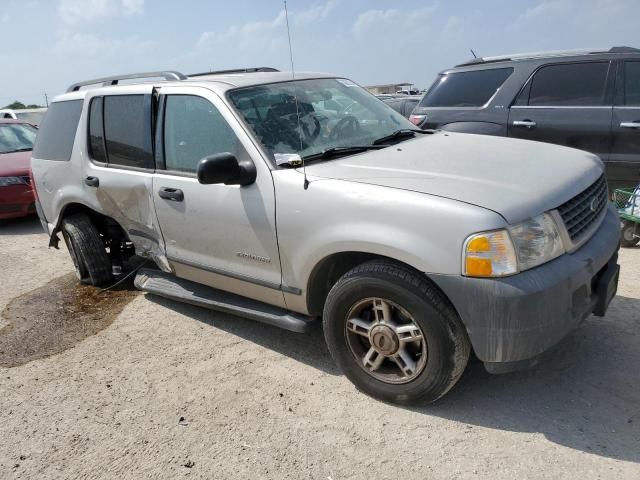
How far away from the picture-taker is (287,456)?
275cm

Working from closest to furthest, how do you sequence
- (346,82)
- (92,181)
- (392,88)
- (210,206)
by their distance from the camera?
(210,206)
(346,82)
(92,181)
(392,88)

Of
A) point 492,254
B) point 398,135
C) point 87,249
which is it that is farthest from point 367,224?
point 87,249

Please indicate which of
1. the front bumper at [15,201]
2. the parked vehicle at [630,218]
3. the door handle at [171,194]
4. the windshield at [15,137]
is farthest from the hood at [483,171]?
the windshield at [15,137]

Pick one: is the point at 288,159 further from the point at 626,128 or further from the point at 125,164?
the point at 626,128

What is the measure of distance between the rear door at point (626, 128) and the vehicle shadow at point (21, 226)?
7.52 m

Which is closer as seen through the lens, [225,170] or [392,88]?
[225,170]

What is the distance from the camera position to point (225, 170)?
3127 millimetres

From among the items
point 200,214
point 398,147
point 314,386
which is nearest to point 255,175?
point 200,214

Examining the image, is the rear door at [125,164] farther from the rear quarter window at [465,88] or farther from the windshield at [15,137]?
the windshield at [15,137]

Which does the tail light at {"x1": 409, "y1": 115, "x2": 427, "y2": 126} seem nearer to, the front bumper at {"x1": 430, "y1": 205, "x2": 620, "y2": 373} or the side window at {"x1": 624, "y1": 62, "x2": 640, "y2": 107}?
the side window at {"x1": 624, "y1": 62, "x2": 640, "y2": 107}

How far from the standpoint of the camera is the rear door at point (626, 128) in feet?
18.9

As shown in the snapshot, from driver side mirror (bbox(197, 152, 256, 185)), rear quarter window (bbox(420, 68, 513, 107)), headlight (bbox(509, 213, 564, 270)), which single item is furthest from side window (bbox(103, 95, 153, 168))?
rear quarter window (bbox(420, 68, 513, 107))

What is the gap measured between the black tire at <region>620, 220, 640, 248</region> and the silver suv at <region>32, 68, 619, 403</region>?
2.02 m

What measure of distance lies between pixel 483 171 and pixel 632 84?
13.0 ft
